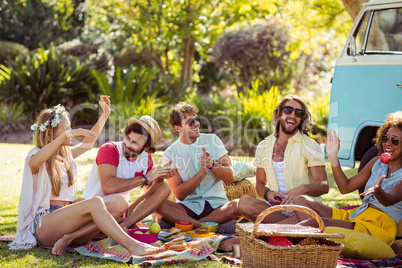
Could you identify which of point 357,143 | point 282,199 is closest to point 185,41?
point 357,143

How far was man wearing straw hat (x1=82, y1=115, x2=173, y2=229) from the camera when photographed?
4484 millimetres

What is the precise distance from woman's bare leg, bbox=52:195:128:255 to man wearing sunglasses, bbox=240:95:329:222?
4.09 feet

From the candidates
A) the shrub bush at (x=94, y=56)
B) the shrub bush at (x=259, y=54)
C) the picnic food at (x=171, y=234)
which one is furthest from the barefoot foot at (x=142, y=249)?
the shrub bush at (x=259, y=54)

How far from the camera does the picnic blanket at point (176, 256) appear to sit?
12.2ft

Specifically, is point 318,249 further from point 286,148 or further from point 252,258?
point 286,148

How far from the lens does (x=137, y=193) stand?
7.14m

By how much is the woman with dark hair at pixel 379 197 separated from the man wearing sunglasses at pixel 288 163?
0.23m

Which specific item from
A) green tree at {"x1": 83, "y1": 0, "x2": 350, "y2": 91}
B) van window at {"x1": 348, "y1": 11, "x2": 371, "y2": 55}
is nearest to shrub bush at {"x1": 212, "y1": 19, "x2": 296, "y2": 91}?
green tree at {"x1": 83, "y1": 0, "x2": 350, "y2": 91}

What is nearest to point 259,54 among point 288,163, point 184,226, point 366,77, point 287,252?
point 366,77

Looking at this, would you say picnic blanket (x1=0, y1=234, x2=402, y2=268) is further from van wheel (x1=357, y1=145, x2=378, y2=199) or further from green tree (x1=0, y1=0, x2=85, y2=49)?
green tree (x1=0, y1=0, x2=85, y2=49)

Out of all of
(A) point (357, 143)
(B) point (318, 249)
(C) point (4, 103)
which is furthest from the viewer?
(C) point (4, 103)

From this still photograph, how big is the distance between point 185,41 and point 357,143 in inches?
524

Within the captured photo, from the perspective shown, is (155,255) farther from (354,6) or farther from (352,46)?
(354,6)

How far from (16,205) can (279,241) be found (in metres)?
3.79
